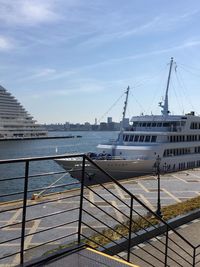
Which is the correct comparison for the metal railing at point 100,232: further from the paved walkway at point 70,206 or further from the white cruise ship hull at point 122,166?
the white cruise ship hull at point 122,166

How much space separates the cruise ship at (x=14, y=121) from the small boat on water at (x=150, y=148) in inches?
4364

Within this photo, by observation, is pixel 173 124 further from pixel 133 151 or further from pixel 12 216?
pixel 12 216

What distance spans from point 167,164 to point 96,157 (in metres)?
7.43

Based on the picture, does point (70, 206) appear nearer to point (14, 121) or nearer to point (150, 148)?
point (150, 148)

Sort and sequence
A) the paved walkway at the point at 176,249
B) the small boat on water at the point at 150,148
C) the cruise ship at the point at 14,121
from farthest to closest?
the cruise ship at the point at 14,121 → the small boat on water at the point at 150,148 → the paved walkway at the point at 176,249

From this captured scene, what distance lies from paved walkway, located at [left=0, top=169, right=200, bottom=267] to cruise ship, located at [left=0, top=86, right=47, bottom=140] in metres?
123

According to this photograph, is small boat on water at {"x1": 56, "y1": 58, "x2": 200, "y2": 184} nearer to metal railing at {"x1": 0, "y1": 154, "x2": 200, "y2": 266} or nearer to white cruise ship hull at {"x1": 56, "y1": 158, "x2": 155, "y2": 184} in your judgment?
white cruise ship hull at {"x1": 56, "y1": 158, "x2": 155, "y2": 184}

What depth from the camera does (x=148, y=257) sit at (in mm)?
9766

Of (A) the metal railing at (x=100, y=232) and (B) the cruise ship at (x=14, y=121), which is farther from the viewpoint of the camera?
(B) the cruise ship at (x=14, y=121)

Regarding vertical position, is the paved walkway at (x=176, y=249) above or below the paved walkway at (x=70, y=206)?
above

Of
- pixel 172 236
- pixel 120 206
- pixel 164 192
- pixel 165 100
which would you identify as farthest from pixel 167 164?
pixel 172 236

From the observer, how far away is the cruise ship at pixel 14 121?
148000 millimetres

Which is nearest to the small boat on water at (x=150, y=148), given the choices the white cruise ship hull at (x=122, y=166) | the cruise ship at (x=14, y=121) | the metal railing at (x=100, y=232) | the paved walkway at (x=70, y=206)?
the white cruise ship hull at (x=122, y=166)

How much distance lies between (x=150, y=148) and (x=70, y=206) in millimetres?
18106
